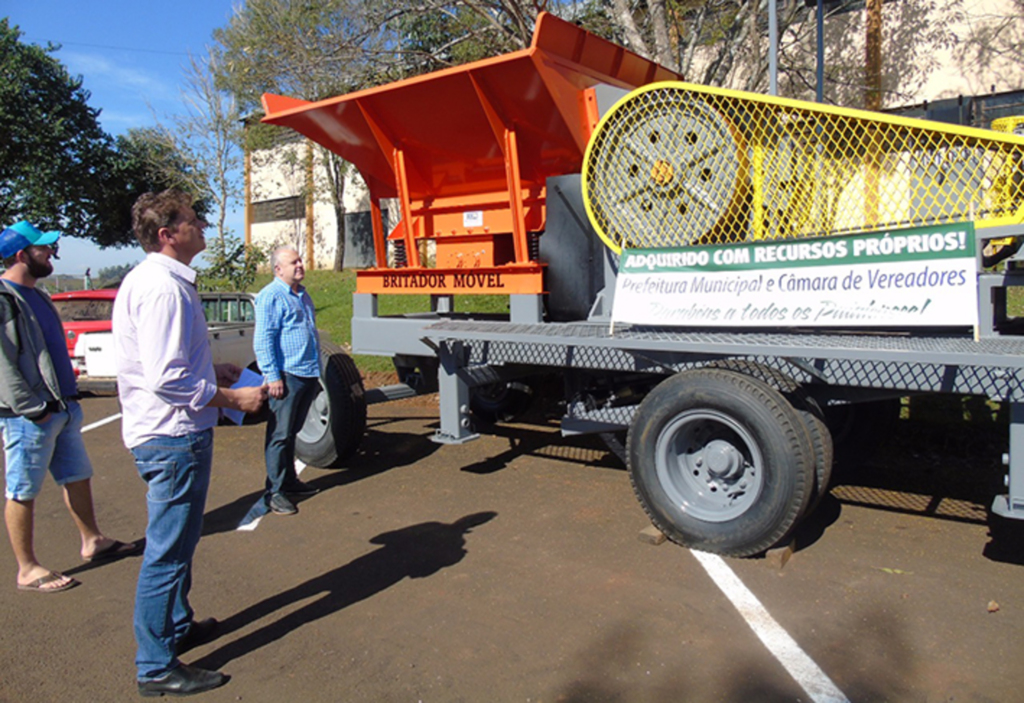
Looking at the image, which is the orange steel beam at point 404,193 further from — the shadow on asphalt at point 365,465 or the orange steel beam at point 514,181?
the shadow on asphalt at point 365,465

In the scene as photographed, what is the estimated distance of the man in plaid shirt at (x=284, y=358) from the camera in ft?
17.2

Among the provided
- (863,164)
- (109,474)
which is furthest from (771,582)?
(109,474)

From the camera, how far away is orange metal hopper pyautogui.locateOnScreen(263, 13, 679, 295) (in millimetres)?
5160

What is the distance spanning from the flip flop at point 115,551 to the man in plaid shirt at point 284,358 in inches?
34.4

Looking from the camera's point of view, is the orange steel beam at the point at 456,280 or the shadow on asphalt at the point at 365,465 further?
the orange steel beam at the point at 456,280

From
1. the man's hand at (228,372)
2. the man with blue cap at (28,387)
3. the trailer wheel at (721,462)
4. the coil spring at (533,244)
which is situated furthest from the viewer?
the coil spring at (533,244)

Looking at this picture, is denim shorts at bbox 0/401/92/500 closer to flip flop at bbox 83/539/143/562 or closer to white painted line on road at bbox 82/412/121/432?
flip flop at bbox 83/539/143/562

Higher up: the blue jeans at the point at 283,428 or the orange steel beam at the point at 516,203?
the orange steel beam at the point at 516,203

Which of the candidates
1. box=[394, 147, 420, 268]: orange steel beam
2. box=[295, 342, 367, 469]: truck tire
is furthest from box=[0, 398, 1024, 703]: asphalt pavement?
box=[394, 147, 420, 268]: orange steel beam

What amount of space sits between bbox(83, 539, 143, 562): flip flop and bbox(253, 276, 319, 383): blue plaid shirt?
1.27m

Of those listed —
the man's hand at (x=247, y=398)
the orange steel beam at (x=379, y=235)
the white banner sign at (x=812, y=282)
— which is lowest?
the man's hand at (x=247, y=398)

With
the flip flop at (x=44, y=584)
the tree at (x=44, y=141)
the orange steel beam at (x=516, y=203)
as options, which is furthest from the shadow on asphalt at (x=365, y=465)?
the tree at (x=44, y=141)

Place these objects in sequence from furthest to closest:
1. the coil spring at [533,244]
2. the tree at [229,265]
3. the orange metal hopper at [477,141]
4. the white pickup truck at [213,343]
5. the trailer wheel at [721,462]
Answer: the tree at [229,265]
the white pickup truck at [213,343]
the coil spring at [533,244]
the orange metal hopper at [477,141]
the trailer wheel at [721,462]

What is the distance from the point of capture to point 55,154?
27.9 m
